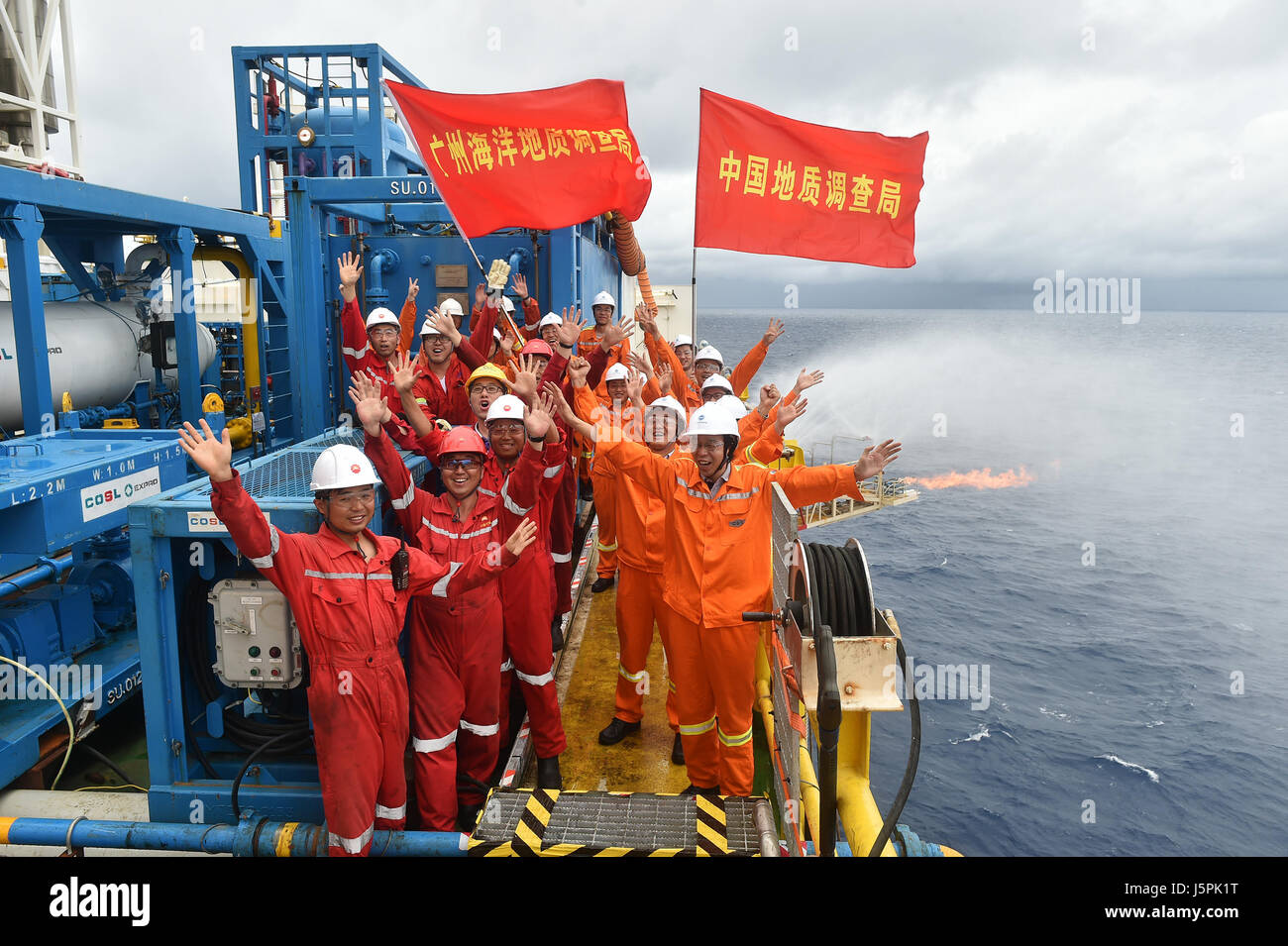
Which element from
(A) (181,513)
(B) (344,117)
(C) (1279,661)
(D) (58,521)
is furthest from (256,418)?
(C) (1279,661)

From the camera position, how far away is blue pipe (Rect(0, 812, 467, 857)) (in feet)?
12.0

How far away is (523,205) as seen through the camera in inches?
247

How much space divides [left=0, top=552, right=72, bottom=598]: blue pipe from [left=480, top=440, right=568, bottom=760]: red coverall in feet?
14.3

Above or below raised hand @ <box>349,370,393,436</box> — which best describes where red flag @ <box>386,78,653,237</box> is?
above

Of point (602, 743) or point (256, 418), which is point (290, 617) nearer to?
point (602, 743)

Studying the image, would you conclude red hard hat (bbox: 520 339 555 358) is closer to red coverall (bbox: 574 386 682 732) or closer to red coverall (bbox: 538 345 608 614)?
red coverall (bbox: 538 345 608 614)

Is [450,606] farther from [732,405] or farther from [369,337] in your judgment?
[369,337]

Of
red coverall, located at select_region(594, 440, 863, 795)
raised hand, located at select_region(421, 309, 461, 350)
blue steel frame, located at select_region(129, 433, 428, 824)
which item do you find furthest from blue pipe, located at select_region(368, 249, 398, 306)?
red coverall, located at select_region(594, 440, 863, 795)

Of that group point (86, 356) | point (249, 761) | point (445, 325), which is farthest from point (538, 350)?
point (86, 356)

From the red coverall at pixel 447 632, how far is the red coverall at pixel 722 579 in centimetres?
81

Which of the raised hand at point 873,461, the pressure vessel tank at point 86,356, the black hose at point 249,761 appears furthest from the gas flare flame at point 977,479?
the black hose at point 249,761

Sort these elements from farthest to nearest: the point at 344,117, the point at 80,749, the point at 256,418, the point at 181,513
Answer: the point at 344,117 < the point at 256,418 < the point at 80,749 < the point at 181,513

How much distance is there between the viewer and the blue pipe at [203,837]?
3650mm
